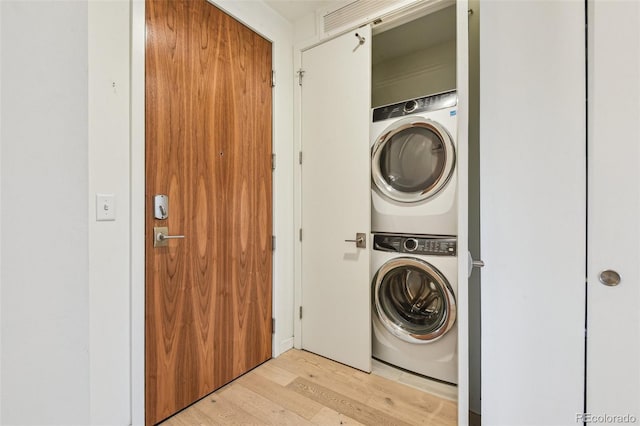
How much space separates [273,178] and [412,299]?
1322mm

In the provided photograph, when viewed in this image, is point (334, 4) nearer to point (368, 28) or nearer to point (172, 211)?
point (368, 28)

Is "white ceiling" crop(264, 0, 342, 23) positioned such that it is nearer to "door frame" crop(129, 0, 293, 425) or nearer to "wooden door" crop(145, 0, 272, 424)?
"door frame" crop(129, 0, 293, 425)

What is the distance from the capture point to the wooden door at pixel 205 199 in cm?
140

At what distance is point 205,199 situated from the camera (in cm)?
161

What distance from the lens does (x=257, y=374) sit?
1.84 metres

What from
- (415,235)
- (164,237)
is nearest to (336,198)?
(415,235)
